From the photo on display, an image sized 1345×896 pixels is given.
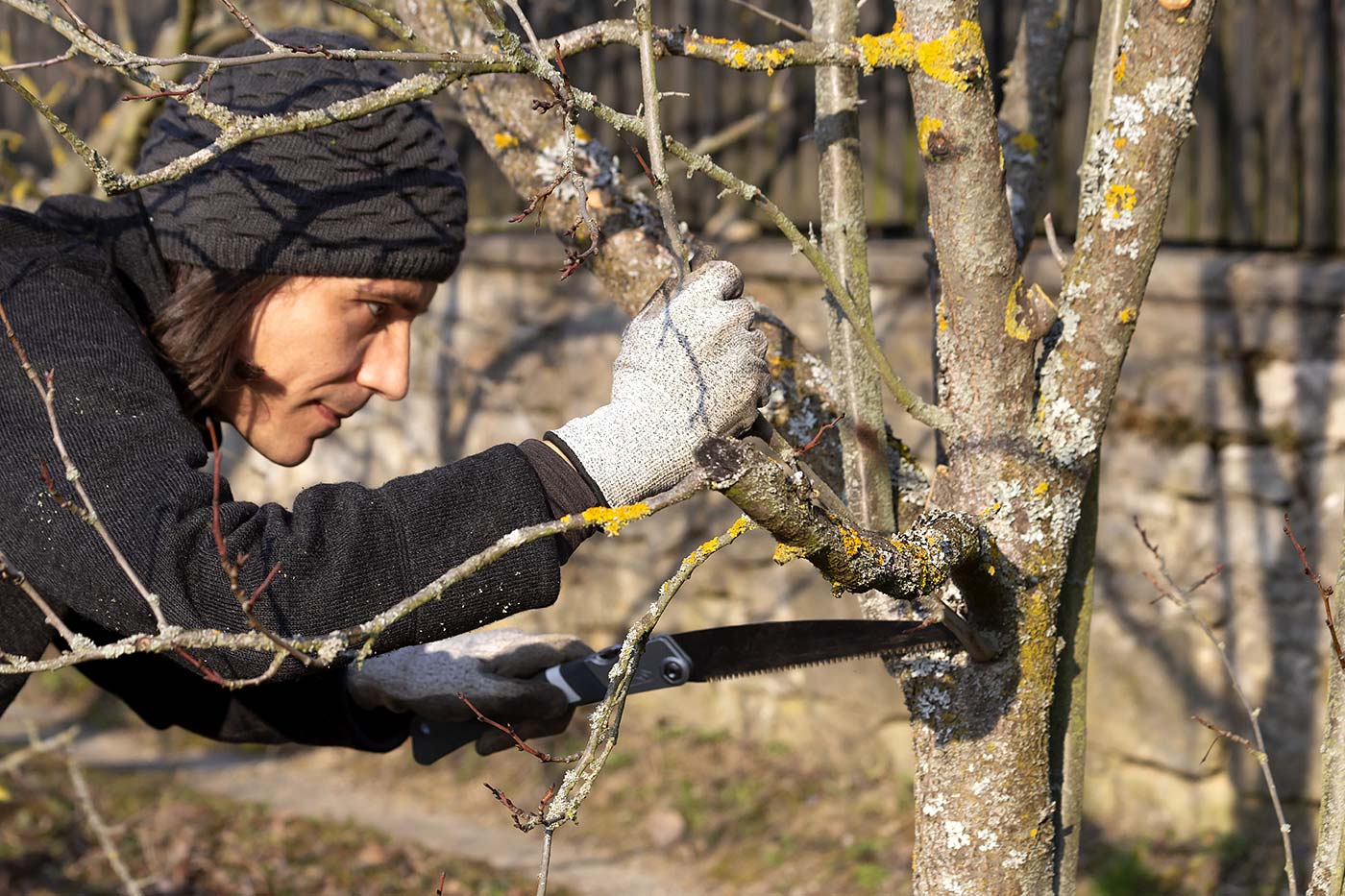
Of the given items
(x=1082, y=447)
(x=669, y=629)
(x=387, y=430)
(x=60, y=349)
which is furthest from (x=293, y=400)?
(x=387, y=430)

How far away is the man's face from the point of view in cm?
194

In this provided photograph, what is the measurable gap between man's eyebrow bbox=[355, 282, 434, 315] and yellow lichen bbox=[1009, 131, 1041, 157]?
933mm

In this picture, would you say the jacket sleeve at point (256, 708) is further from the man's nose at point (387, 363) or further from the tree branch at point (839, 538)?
the tree branch at point (839, 538)

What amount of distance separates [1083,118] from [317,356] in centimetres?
264

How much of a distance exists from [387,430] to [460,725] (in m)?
3.17

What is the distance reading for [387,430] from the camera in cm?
527

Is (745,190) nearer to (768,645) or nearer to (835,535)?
(835,535)

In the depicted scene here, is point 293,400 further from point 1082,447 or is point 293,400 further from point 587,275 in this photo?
point 587,275

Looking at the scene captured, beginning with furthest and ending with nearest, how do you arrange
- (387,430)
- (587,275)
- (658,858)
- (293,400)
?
(387,430) < (587,275) < (658,858) < (293,400)

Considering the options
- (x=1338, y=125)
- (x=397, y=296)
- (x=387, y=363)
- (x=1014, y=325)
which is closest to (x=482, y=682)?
(x=387, y=363)

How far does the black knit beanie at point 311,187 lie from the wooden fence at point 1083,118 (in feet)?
3.99

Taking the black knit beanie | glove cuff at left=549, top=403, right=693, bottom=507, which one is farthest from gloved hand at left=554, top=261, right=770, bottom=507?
the black knit beanie

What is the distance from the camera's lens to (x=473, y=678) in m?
2.18

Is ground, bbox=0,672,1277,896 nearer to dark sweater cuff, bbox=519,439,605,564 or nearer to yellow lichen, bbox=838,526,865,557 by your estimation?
dark sweater cuff, bbox=519,439,605,564
